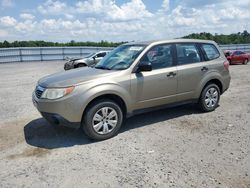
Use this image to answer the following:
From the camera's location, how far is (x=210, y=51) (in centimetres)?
658

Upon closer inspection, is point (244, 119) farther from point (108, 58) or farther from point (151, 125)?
point (108, 58)

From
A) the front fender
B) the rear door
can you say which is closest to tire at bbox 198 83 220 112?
the rear door

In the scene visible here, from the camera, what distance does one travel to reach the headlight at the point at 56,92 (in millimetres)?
4610

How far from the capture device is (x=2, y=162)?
13.6ft

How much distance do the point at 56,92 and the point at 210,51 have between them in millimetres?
3961

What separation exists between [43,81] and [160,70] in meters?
2.36

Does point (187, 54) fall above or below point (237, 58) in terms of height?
above

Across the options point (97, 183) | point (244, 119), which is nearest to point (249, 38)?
point (244, 119)

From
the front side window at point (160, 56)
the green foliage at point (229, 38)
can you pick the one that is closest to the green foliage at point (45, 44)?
the green foliage at point (229, 38)

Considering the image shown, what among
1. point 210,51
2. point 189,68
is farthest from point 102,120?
point 210,51

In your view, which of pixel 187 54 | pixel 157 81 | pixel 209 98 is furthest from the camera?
pixel 209 98

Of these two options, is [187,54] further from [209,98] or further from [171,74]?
[209,98]

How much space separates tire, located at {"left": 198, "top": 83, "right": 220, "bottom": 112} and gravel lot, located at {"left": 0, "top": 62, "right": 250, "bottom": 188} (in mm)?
171

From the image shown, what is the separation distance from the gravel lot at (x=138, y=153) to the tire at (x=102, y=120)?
177 millimetres
